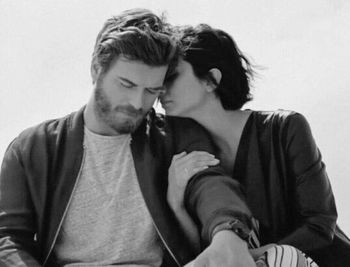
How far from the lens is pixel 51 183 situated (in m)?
2.29

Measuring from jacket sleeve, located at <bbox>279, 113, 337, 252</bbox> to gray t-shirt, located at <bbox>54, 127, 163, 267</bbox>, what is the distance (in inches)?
17.6

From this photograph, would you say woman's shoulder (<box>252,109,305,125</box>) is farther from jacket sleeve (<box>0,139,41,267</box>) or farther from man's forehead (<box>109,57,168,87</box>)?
jacket sleeve (<box>0,139,41,267</box>)

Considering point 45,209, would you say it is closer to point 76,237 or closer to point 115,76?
point 76,237

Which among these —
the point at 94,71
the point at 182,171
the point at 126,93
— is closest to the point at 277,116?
the point at 182,171

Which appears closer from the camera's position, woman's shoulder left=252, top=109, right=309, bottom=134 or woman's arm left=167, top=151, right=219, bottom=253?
woman's arm left=167, top=151, right=219, bottom=253

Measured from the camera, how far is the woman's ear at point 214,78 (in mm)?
2562

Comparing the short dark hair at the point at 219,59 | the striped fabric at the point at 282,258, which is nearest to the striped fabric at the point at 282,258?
the striped fabric at the point at 282,258

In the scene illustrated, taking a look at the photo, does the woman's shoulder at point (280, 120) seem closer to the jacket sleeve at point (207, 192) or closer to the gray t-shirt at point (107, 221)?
the jacket sleeve at point (207, 192)

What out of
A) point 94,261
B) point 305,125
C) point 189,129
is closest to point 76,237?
point 94,261

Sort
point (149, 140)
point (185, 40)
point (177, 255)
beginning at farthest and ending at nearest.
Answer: point (185, 40)
point (149, 140)
point (177, 255)

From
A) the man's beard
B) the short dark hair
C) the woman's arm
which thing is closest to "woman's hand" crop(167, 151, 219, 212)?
the woman's arm

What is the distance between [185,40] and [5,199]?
818 mm

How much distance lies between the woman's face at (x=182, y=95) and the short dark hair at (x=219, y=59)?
37mm

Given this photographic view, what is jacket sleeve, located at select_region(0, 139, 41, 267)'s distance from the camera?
221 centimetres
